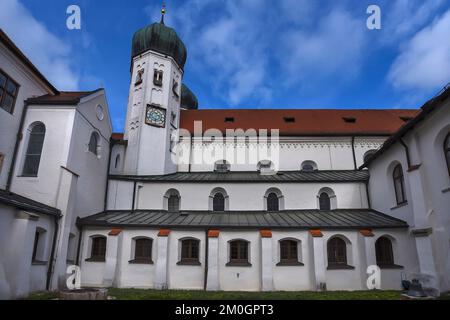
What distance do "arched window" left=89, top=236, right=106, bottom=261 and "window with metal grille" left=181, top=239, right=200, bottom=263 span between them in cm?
455

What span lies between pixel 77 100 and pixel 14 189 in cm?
556

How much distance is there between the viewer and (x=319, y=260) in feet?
48.1

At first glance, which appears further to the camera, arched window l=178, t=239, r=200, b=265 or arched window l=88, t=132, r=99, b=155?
arched window l=88, t=132, r=99, b=155

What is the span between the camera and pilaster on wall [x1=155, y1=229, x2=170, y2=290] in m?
14.8

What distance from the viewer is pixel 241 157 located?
2419 centimetres

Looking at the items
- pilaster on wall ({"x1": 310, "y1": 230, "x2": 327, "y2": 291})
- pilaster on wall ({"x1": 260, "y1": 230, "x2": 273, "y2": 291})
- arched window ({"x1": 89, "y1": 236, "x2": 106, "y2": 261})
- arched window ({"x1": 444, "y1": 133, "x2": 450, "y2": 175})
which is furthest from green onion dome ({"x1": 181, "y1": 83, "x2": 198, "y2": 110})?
arched window ({"x1": 444, "y1": 133, "x2": 450, "y2": 175})

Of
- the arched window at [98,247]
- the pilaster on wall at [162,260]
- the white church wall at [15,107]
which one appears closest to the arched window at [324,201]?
the pilaster on wall at [162,260]

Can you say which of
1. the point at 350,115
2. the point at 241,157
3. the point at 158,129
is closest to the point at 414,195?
the point at 241,157

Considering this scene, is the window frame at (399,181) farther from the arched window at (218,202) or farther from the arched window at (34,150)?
the arched window at (34,150)

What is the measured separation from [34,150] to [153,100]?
10.5 metres

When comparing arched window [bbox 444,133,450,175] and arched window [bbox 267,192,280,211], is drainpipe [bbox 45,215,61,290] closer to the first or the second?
arched window [bbox 267,192,280,211]

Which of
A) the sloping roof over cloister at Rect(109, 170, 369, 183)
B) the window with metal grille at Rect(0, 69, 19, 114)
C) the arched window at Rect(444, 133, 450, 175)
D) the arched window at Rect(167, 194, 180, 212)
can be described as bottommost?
the arched window at Rect(167, 194, 180, 212)

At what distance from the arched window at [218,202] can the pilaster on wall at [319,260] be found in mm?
6598

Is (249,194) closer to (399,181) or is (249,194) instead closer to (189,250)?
(189,250)
